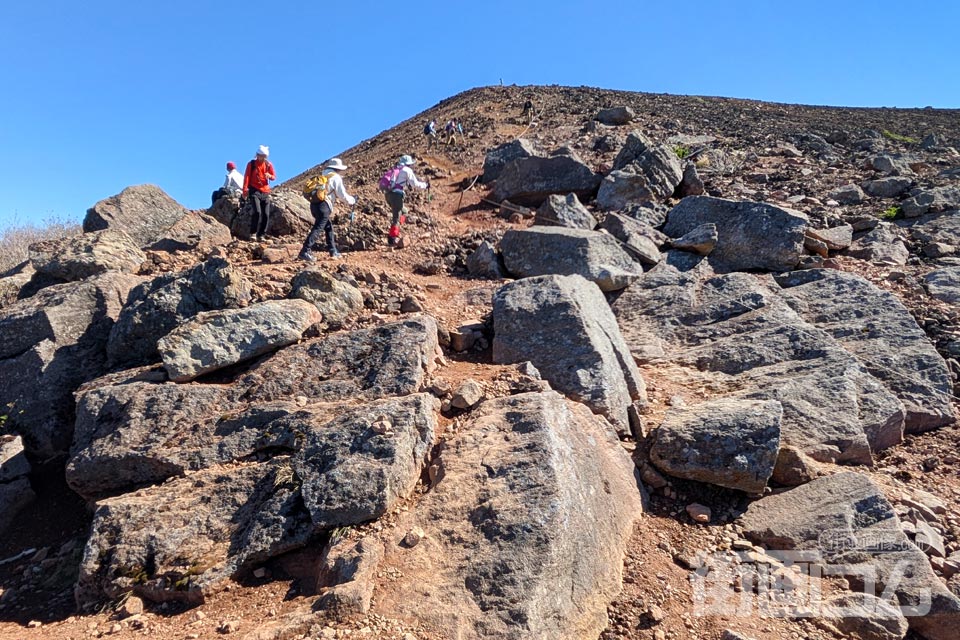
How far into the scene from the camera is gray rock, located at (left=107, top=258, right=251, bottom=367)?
6.04 metres

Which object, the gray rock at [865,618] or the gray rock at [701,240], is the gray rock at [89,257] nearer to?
the gray rock at [701,240]

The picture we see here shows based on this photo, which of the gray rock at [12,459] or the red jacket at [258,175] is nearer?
the gray rock at [12,459]

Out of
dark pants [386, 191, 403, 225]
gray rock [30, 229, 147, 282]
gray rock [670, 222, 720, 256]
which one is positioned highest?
dark pants [386, 191, 403, 225]

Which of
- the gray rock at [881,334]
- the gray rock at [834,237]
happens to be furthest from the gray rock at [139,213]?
the gray rock at [834,237]

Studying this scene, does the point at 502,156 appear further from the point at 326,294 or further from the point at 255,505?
the point at 255,505

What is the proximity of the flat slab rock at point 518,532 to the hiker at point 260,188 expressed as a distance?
714 cm

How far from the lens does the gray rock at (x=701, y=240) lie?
9055 millimetres

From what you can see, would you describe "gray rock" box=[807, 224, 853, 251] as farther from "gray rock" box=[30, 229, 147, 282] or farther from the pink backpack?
"gray rock" box=[30, 229, 147, 282]

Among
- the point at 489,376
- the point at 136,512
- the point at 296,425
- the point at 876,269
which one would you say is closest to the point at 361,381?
the point at 296,425

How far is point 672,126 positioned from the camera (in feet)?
67.9

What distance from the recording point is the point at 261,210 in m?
10.1

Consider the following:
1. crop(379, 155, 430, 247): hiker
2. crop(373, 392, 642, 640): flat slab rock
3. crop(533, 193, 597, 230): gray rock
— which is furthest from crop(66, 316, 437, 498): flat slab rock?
crop(533, 193, 597, 230): gray rock

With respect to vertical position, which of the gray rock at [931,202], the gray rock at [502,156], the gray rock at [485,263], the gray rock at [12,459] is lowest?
the gray rock at [12,459]

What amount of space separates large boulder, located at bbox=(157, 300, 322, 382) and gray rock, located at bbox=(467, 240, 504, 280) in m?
3.67
